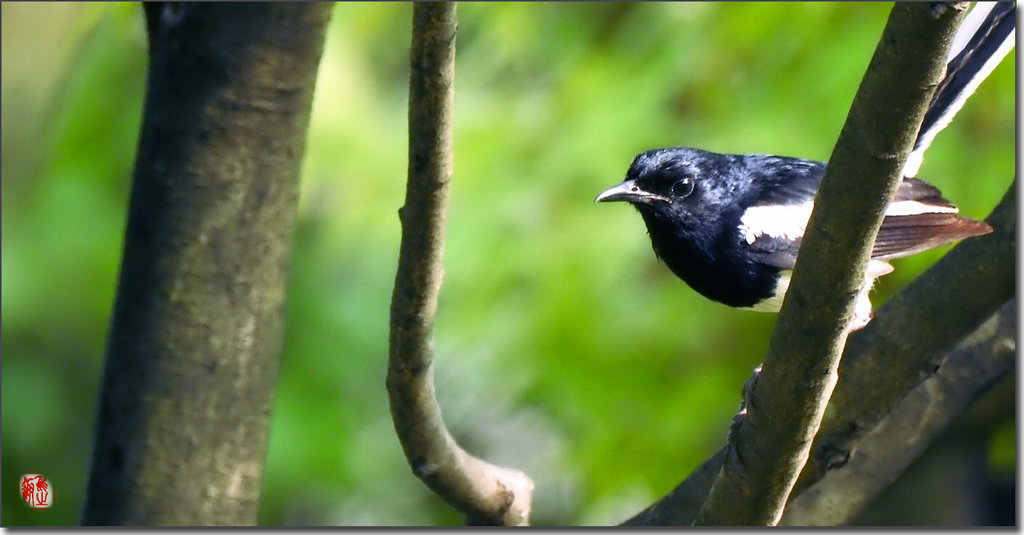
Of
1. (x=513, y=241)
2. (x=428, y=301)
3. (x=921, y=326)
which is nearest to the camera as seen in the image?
(x=428, y=301)

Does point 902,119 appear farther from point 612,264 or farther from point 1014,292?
point 612,264

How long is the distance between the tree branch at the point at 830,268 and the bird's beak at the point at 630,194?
21.9 inches

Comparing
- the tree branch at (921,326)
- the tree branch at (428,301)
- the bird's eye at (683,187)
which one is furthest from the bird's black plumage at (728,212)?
the tree branch at (428,301)

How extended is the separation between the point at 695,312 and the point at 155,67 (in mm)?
1114

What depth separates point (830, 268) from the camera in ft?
3.39

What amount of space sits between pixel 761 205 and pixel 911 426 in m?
0.44

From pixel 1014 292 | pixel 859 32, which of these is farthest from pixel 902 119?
pixel 859 32

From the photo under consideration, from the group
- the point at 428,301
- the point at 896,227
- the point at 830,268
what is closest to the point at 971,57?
the point at 896,227

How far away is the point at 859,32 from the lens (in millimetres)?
2020

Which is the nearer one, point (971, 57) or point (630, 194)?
point (971, 57)

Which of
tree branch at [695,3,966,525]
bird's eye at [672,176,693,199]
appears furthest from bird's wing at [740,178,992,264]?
tree branch at [695,3,966,525]

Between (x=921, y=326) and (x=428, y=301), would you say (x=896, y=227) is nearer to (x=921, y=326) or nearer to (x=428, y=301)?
(x=921, y=326)

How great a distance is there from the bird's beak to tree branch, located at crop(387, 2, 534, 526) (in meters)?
0.47

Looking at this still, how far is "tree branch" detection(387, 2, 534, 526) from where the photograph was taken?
1.20 m
